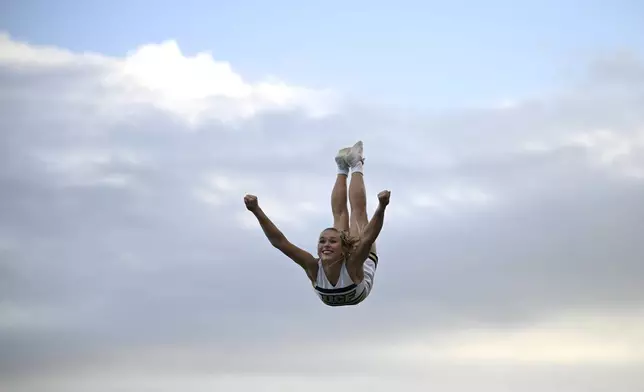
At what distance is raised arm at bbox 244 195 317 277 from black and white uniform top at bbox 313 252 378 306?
239mm

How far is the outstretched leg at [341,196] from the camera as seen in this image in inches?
740

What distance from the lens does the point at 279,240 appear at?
55.5 ft

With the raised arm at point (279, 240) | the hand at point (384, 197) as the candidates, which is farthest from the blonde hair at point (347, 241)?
the hand at point (384, 197)

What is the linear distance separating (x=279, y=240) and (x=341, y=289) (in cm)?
150

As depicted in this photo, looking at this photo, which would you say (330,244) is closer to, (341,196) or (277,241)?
(277,241)

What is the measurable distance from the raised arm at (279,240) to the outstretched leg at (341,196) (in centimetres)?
126

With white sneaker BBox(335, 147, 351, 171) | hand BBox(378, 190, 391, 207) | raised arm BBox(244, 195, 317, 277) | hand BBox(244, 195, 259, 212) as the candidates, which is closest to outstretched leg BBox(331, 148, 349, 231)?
white sneaker BBox(335, 147, 351, 171)

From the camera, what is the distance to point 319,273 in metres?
17.6

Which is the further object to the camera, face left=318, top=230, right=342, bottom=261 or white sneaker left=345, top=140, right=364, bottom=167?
white sneaker left=345, top=140, right=364, bottom=167

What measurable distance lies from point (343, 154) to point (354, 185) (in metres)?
0.69

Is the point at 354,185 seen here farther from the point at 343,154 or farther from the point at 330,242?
the point at 330,242

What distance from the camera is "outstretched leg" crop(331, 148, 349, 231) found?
18800 mm

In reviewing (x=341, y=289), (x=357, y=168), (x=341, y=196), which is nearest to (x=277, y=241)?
(x=341, y=289)

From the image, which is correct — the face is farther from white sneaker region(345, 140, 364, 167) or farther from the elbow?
white sneaker region(345, 140, 364, 167)
